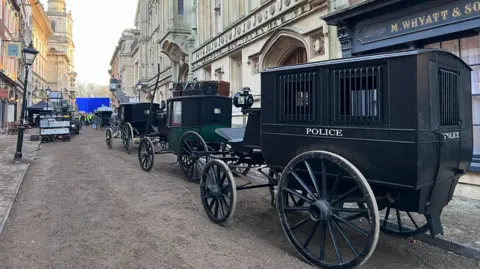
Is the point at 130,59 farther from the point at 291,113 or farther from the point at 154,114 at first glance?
the point at 291,113

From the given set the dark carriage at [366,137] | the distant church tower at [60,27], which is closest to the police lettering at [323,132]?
the dark carriage at [366,137]

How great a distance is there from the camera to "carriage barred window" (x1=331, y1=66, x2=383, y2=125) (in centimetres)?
316

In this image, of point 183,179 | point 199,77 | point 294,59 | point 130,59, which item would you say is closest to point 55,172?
point 183,179

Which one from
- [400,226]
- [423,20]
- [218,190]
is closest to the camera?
[400,226]

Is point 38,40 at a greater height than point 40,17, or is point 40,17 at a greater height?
point 40,17

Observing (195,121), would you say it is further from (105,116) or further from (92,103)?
(92,103)

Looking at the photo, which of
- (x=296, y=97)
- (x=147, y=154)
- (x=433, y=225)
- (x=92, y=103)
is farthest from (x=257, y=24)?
(x=92, y=103)

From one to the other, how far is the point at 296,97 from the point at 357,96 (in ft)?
2.38

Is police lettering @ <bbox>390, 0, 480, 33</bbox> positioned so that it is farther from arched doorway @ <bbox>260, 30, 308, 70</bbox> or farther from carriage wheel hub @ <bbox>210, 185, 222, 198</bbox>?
carriage wheel hub @ <bbox>210, 185, 222, 198</bbox>

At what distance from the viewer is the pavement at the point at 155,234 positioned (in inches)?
141

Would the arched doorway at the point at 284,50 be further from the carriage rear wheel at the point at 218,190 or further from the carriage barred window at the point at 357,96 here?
the carriage barred window at the point at 357,96

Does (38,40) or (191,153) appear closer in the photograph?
(191,153)

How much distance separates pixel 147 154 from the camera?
9031 millimetres

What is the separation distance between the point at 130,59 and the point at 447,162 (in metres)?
55.9
